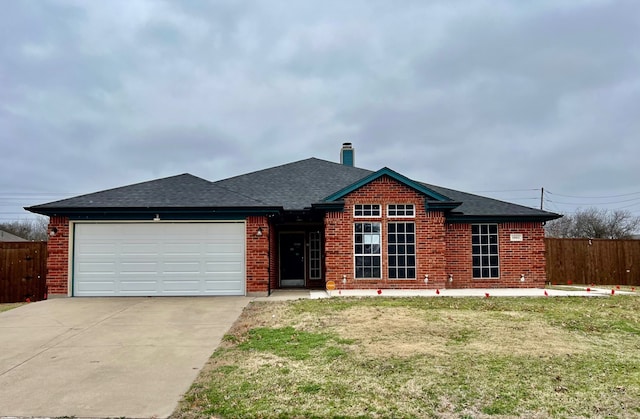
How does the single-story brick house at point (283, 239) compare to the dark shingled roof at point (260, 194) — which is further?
the dark shingled roof at point (260, 194)

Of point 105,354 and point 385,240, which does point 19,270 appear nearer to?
point 105,354

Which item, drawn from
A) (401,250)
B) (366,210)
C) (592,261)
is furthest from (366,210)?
(592,261)

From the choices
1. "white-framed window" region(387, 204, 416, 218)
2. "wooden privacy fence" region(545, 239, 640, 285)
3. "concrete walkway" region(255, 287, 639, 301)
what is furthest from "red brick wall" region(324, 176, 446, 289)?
"wooden privacy fence" region(545, 239, 640, 285)

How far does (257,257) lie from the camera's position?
1291cm

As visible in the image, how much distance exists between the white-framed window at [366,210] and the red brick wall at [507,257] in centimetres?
276

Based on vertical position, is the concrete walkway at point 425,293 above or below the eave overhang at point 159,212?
below

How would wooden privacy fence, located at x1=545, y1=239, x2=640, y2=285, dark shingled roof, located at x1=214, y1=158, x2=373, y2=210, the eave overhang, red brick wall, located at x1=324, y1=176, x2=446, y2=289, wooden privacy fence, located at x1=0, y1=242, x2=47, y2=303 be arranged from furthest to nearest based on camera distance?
wooden privacy fence, located at x1=545, y1=239, x2=640, y2=285 → dark shingled roof, located at x1=214, y1=158, x2=373, y2=210 → wooden privacy fence, located at x1=0, y1=242, x2=47, y2=303 → red brick wall, located at x1=324, y1=176, x2=446, y2=289 → the eave overhang

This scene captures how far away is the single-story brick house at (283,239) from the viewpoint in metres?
12.8

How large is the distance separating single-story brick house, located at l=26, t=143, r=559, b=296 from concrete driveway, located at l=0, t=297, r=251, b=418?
1677 mm

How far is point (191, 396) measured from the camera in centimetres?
469

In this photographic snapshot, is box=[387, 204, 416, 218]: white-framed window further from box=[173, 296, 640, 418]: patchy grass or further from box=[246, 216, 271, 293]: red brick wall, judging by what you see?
box=[173, 296, 640, 418]: patchy grass

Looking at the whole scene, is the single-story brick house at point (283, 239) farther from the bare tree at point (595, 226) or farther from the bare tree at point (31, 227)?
the bare tree at point (31, 227)

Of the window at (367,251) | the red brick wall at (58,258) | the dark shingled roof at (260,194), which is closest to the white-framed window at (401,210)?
the window at (367,251)

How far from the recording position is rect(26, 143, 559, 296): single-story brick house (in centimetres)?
1283
